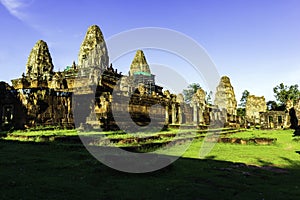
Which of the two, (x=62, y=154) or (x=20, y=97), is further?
(x=20, y=97)

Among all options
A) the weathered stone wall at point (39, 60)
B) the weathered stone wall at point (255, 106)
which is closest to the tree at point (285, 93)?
the weathered stone wall at point (255, 106)

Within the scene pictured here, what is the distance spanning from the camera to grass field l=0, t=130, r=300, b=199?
292 inches

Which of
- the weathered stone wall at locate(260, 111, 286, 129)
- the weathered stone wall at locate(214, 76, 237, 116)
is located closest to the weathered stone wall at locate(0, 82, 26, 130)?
the weathered stone wall at locate(260, 111, 286, 129)

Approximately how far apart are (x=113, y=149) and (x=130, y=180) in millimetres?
5755

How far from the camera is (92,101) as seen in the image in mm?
29531

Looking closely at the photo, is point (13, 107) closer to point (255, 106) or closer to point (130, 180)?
point (130, 180)

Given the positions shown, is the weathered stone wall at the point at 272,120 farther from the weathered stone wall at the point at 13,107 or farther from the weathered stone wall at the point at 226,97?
the weathered stone wall at the point at 13,107

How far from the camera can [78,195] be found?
7.10 m

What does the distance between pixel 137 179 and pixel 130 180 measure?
256 millimetres

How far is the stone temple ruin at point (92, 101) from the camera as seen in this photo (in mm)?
26438

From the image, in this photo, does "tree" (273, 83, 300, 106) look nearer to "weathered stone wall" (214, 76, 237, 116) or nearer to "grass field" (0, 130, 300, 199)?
"weathered stone wall" (214, 76, 237, 116)

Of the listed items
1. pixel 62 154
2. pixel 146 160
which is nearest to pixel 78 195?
pixel 146 160

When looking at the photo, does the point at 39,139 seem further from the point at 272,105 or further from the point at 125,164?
the point at 272,105

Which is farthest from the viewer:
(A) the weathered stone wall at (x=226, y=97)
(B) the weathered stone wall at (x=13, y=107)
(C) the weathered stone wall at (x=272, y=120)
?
(A) the weathered stone wall at (x=226, y=97)
